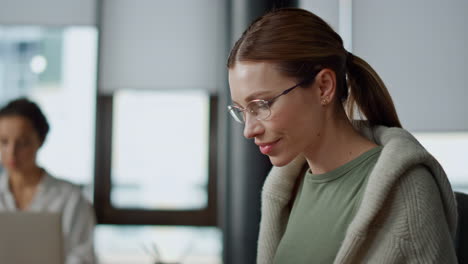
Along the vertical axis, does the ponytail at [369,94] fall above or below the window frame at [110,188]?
above

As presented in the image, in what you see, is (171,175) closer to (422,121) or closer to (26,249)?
(422,121)

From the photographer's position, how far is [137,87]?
4.24 m

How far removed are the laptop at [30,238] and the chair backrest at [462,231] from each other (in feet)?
3.24

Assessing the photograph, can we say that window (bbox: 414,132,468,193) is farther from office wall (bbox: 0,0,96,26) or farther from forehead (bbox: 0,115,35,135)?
office wall (bbox: 0,0,96,26)

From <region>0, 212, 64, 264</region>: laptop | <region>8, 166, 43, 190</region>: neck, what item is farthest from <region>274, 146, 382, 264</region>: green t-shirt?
<region>8, 166, 43, 190</region>: neck

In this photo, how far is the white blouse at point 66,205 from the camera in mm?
2230

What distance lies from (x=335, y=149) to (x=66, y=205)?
166 cm

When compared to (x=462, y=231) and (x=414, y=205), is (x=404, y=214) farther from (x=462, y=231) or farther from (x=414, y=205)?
(x=462, y=231)

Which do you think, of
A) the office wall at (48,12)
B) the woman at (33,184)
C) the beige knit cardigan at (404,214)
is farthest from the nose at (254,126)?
the office wall at (48,12)

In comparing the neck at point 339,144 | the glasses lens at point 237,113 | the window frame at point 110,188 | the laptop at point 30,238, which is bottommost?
the window frame at point 110,188

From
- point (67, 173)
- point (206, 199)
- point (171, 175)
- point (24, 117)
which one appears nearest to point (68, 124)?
point (67, 173)

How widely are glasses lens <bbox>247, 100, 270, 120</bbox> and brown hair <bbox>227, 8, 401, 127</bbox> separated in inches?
3.2

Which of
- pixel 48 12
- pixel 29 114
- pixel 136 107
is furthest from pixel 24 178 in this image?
pixel 48 12

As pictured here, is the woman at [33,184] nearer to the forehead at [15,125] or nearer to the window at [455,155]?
the forehead at [15,125]
